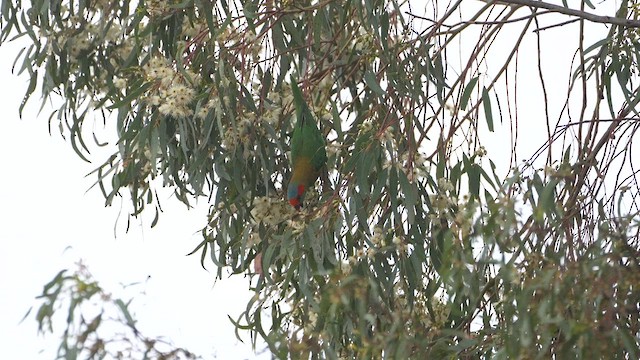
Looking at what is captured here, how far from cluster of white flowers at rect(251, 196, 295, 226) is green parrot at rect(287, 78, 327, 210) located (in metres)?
0.06

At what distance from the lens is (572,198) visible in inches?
124

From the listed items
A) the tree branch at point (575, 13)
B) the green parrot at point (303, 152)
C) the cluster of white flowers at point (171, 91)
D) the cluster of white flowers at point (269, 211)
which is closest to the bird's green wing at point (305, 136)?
the green parrot at point (303, 152)

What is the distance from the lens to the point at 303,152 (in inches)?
128

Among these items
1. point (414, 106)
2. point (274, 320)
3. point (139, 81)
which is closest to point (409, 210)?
point (414, 106)

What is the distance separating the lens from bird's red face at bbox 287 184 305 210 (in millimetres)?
3232

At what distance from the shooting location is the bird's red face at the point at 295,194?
127 inches

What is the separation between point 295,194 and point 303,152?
113 millimetres

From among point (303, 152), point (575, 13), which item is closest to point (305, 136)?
point (303, 152)

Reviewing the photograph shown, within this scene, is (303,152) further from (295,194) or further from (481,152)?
(481,152)

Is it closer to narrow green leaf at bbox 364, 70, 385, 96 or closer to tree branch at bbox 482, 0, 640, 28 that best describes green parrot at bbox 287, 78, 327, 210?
narrow green leaf at bbox 364, 70, 385, 96

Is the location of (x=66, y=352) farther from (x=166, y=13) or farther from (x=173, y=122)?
(x=166, y=13)

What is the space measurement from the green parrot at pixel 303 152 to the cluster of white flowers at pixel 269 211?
0.19 ft

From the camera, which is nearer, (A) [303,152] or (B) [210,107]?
(B) [210,107]

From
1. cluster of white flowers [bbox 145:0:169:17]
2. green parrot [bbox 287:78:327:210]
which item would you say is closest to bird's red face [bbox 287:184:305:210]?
green parrot [bbox 287:78:327:210]
